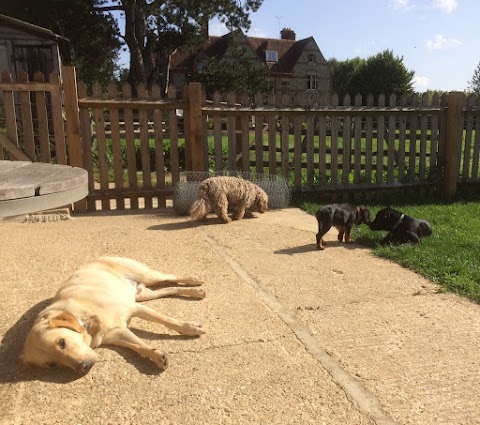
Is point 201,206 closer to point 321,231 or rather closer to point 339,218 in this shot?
point 321,231

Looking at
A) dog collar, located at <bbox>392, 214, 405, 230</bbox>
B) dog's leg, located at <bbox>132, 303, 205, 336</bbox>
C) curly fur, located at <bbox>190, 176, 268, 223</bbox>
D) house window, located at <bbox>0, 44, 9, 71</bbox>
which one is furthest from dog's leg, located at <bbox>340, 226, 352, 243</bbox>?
house window, located at <bbox>0, 44, 9, 71</bbox>

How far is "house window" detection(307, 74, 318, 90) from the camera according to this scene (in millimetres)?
47969

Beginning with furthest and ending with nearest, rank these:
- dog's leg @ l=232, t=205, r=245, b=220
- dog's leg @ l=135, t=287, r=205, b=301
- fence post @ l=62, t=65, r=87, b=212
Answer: fence post @ l=62, t=65, r=87, b=212, dog's leg @ l=232, t=205, r=245, b=220, dog's leg @ l=135, t=287, r=205, b=301

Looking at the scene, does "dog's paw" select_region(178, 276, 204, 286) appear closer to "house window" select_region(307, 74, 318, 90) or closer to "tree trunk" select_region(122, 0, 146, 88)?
"tree trunk" select_region(122, 0, 146, 88)

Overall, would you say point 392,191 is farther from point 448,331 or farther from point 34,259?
point 34,259

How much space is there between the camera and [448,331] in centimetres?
306

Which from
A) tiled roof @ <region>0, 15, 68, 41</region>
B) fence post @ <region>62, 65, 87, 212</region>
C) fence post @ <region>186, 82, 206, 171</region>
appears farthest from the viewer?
tiled roof @ <region>0, 15, 68, 41</region>

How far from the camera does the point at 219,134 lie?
24.4 ft

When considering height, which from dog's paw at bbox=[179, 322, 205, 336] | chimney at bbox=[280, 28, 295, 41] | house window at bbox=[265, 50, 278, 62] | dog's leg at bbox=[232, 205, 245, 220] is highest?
chimney at bbox=[280, 28, 295, 41]

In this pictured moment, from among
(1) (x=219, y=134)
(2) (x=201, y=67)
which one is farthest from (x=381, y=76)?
(1) (x=219, y=134)

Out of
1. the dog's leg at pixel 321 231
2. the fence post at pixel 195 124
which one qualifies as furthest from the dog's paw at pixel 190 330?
the fence post at pixel 195 124

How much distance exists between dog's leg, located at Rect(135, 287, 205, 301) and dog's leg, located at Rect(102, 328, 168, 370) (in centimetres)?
76

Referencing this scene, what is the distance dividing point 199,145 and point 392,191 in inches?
147

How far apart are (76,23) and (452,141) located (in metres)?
23.5
